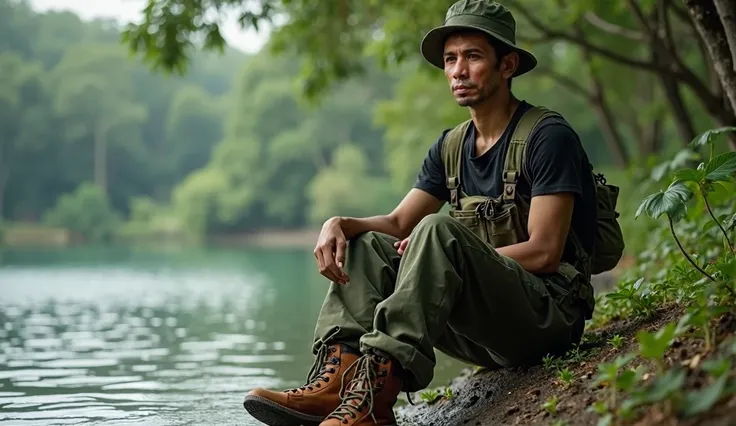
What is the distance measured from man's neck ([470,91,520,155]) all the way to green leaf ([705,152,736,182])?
2.97 ft

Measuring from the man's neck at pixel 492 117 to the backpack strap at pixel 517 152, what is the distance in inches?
5.0

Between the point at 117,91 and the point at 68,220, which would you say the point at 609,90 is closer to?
the point at 68,220

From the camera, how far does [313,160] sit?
237ft

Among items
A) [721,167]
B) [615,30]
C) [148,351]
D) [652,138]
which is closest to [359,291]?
[721,167]

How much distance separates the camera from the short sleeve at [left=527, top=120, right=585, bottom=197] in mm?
3635

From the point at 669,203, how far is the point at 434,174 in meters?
1.25

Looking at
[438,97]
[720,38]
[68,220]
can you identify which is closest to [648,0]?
[720,38]

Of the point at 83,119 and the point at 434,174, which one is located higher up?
the point at 83,119

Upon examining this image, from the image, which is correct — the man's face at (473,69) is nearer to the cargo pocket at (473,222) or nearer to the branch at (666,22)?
the cargo pocket at (473,222)

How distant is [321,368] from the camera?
357 cm

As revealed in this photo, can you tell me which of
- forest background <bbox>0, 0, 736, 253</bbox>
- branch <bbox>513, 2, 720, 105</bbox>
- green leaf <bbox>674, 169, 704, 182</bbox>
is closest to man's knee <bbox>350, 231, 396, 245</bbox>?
green leaf <bbox>674, 169, 704, 182</bbox>

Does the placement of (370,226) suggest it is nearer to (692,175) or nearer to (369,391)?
(369,391)

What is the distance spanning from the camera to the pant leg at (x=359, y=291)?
3533 mm

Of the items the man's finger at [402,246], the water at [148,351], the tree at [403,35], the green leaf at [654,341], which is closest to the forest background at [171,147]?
the tree at [403,35]
